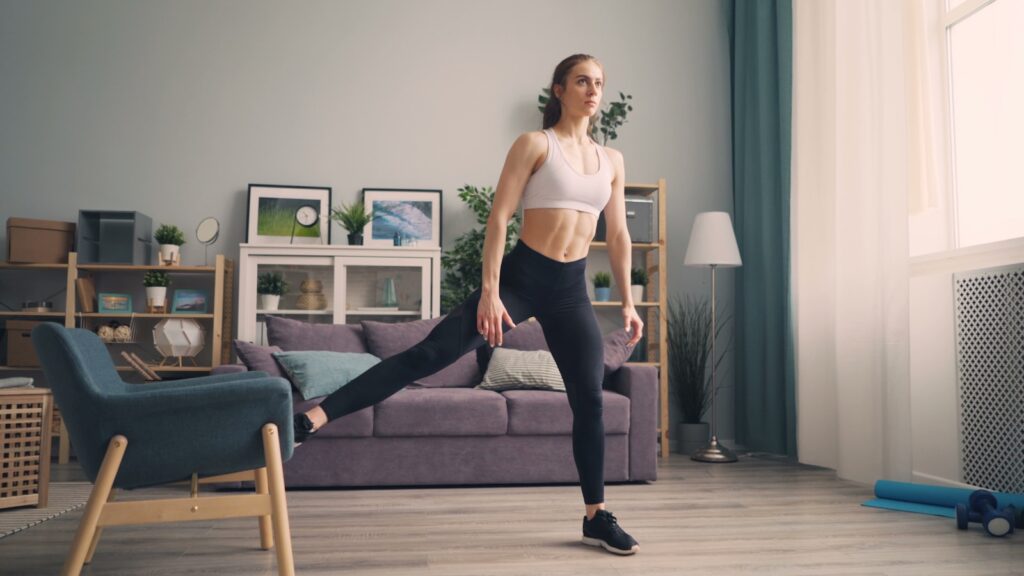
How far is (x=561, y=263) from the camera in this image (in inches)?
90.0

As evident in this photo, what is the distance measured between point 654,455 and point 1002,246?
169 centimetres

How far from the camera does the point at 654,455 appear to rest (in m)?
3.70

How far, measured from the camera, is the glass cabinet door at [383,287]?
460 centimetres

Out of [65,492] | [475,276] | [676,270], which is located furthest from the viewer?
[676,270]

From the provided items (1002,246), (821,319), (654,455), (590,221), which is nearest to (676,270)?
(821,319)

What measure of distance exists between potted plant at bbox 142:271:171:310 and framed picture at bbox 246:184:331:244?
544mm

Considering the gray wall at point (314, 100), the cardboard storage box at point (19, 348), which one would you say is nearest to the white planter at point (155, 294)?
the gray wall at point (314, 100)

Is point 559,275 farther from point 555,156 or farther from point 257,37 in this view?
point 257,37

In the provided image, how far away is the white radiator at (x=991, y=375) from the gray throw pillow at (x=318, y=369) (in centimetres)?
260

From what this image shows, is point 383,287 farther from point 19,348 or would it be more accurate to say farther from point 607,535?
point 607,535

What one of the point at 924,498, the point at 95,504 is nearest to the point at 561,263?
the point at 95,504

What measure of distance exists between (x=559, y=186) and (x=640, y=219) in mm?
2680

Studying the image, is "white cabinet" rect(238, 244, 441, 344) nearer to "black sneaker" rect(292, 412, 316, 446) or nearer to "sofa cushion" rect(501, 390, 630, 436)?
"sofa cushion" rect(501, 390, 630, 436)

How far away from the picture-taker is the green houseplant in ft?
15.8
